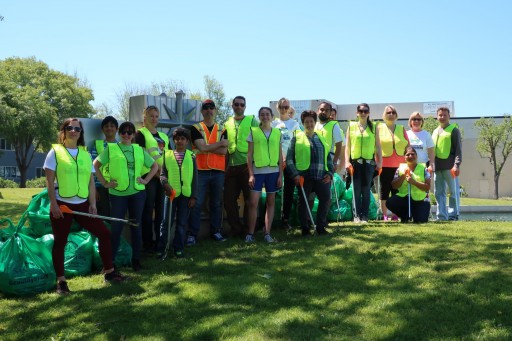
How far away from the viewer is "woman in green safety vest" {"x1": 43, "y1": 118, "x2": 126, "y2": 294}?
5.29 m

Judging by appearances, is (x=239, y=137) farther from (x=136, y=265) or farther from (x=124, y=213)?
(x=136, y=265)

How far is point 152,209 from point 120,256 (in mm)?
752

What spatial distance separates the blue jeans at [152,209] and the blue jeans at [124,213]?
1.87 ft

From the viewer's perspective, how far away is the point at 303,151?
7.60 meters

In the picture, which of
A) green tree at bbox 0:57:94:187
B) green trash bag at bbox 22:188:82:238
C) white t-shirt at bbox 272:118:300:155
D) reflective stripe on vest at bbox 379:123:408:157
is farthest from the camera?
green tree at bbox 0:57:94:187

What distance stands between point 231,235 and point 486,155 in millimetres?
42516

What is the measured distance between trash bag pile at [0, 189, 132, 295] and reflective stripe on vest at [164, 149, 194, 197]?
940 mm

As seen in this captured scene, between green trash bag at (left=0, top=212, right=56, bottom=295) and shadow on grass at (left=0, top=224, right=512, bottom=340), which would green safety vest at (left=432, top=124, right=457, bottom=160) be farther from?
green trash bag at (left=0, top=212, right=56, bottom=295)

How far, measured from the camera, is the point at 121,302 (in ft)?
16.4

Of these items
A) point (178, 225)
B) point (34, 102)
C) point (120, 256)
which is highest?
point (34, 102)

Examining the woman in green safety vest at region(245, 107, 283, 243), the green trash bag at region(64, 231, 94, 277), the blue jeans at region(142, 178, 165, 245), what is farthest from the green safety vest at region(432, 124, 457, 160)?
the green trash bag at region(64, 231, 94, 277)

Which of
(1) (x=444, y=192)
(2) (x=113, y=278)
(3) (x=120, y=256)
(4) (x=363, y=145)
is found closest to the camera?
(2) (x=113, y=278)

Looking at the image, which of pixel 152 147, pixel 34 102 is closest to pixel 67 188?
pixel 152 147

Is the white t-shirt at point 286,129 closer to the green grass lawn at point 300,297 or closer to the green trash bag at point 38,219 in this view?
the green grass lawn at point 300,297
